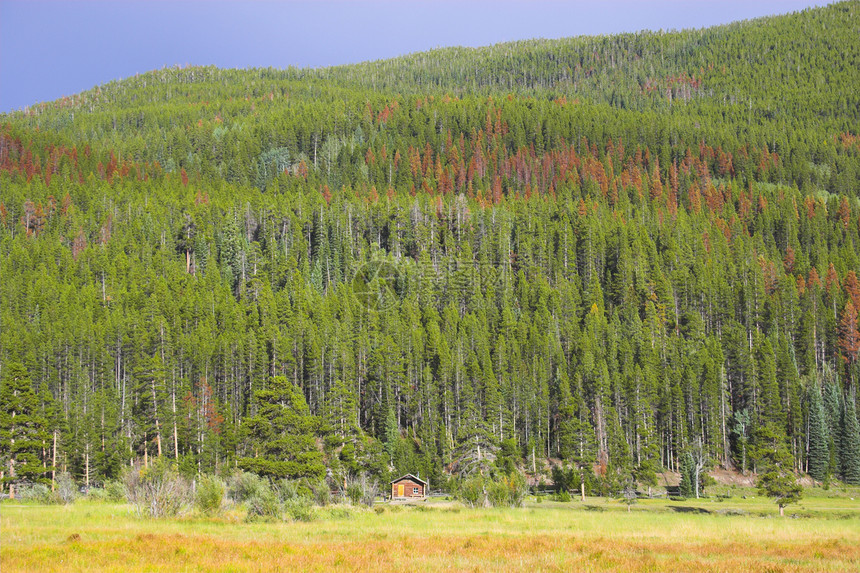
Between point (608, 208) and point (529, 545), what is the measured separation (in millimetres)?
134895

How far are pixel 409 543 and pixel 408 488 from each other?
43532 millimetres

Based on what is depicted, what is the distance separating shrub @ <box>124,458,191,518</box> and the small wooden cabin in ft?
110

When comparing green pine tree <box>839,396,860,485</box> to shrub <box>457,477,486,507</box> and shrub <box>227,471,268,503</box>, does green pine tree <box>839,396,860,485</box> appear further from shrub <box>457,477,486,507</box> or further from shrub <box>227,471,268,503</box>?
shrub <box>227,471,268,503</box>

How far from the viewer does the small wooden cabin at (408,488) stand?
248 feet

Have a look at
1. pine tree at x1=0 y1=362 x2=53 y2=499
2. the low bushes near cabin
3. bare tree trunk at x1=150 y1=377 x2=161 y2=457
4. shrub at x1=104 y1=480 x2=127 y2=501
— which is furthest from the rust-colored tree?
pine tree at x1=0 y1=362 x2=53 y2=499

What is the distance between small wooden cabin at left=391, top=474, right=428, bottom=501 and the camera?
7556 centimetres

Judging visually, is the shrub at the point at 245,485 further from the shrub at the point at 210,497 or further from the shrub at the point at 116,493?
the shrub at the point at 116,493

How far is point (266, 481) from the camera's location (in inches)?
2019

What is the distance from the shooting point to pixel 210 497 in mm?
43188

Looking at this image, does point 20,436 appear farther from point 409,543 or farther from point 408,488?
point 409,543

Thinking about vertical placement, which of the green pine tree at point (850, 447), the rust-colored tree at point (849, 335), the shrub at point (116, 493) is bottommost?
the green pine tree at point (850, 447)

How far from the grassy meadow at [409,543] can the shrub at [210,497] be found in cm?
144

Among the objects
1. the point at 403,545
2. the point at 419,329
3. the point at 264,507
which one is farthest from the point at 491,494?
the point at 419,329

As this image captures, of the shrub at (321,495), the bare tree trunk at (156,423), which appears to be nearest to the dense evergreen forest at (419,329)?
the bare tree trunk at (156,423)
